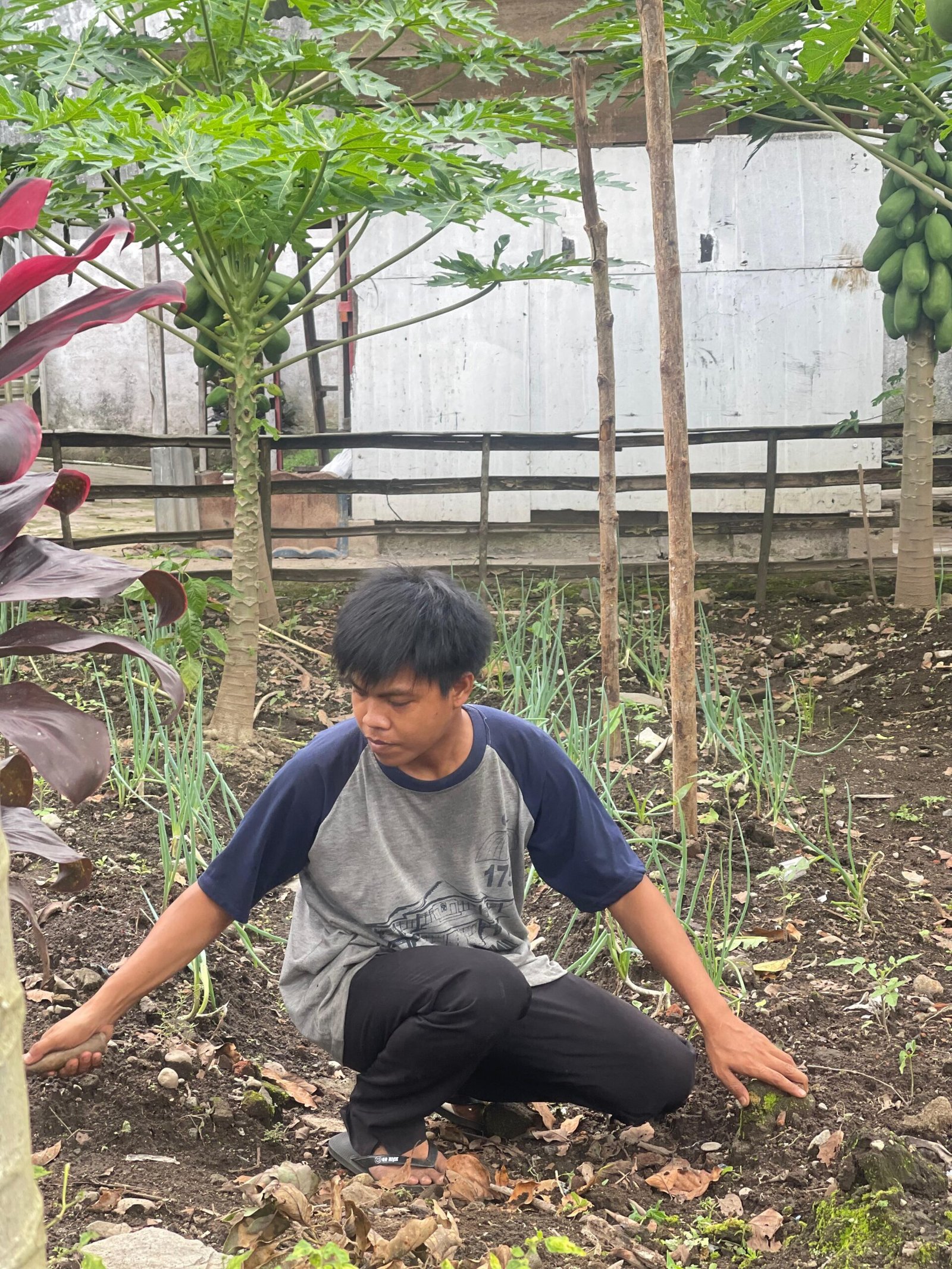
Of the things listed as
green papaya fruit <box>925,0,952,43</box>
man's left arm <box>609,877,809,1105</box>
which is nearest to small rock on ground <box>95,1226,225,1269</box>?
man's left arm <box>609,877,809,1105</box>

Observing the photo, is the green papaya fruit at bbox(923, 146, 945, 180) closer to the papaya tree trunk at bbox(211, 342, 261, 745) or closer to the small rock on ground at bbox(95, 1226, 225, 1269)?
the papaya tree trunk at bbox(211, 342, 261, 745)

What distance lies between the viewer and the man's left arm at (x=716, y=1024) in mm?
1888

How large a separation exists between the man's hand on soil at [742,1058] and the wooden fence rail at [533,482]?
3.98 metres

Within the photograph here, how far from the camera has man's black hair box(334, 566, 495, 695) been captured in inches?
67.9

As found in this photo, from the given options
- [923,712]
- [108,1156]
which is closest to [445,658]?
[108,1156]

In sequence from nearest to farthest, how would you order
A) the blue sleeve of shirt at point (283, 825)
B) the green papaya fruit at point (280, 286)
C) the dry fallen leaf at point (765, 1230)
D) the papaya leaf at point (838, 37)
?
the dry fallen leaf at point (765, 1230) < the blue sleeve of shirt at point (283, 825) < the papaya leaf at point (838, 37) < the green papaya fruit at point (280, 286)

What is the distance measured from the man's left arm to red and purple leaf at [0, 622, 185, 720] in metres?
0.85

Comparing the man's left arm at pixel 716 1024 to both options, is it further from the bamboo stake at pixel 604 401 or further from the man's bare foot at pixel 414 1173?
the bamboo stake at pixel 604 401

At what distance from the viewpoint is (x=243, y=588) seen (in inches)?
148

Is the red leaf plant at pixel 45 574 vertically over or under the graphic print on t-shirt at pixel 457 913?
over

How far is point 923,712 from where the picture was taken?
4.32m

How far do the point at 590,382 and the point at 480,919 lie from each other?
4887mm

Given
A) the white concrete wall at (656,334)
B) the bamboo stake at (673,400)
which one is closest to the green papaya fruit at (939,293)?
the white concrete wall at (656,334)

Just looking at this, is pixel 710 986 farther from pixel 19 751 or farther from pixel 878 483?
pixel 878 483
